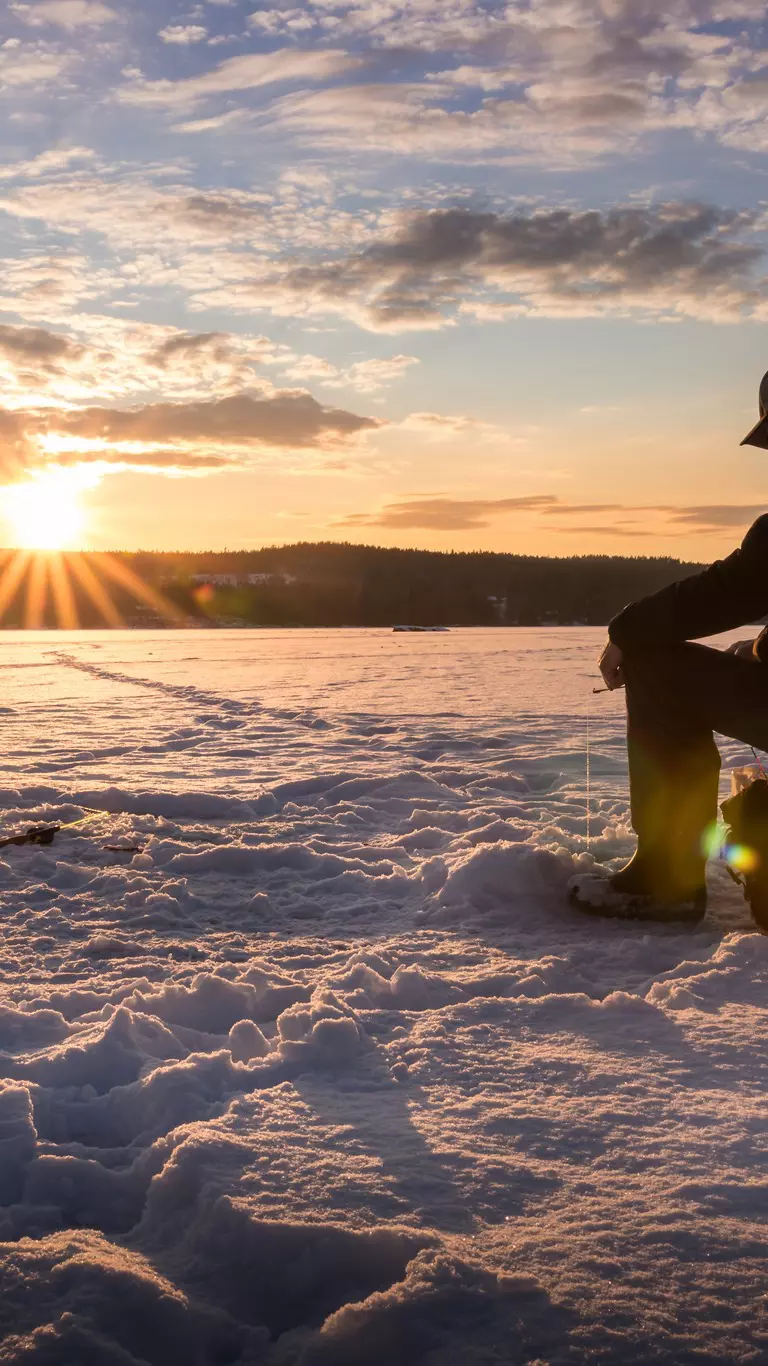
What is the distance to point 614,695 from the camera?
11.3 metres

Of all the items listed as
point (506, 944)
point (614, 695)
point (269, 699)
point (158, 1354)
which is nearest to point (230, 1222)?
point (158, 1354)

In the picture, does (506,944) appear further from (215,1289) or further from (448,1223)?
(215,1289)

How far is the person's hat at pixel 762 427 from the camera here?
280cm

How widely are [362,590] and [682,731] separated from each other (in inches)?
2912

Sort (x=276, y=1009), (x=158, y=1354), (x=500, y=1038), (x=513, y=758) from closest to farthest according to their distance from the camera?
(x=158, y=1354) → (x=500, y=1038) → (x=276, y=1009) → (x=513, y=758)

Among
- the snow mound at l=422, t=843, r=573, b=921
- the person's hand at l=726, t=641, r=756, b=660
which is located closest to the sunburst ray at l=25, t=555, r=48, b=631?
the snow mound at l=422, t=843, r=573, b=921

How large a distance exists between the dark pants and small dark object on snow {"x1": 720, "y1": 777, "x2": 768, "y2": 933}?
5.9 inches

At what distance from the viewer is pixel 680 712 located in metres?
3.17

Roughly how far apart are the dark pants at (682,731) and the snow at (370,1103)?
310mm

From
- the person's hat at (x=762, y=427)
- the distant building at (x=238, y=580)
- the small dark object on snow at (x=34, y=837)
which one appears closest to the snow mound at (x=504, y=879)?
the person's hat at (x=762, y=427)

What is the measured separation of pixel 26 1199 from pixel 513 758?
510 centimetres

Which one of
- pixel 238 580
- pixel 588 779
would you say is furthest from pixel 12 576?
pixel 588 779

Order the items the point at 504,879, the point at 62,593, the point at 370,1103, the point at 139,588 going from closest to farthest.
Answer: the point at 370,1103
the point at 504,879
the point at 62,593
the point at 139,588

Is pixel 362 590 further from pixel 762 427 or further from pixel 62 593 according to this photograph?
pixel 762 427
